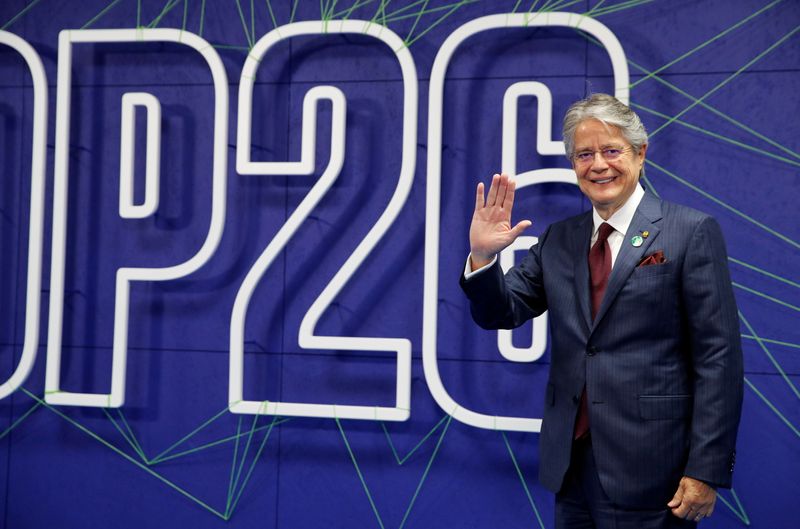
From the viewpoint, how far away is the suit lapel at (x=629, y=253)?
1822mm

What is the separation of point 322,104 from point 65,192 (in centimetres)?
104

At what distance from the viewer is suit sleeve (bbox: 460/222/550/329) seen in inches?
76.3

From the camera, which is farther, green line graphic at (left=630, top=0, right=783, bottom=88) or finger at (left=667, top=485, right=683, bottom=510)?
green line graphic at (left=630, top=0, right=783, bottom=88)

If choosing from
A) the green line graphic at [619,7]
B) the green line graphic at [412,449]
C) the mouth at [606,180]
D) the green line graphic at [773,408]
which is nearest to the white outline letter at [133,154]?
the green line graphic at [412,449]

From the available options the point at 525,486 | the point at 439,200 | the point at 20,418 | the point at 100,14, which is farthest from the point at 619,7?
the point at 20,418

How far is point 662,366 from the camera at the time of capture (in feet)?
5.95

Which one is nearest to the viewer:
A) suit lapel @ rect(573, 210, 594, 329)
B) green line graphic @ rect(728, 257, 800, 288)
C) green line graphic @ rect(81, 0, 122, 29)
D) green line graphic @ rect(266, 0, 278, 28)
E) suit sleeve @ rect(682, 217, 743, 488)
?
suit sleeve @ rect(682, 217, 743, 488)

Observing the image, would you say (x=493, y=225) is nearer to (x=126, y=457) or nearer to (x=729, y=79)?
(x=729, y=79)

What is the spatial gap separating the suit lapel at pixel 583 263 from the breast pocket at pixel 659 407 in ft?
0.68

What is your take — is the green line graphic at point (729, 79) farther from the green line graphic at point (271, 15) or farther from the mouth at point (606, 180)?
the green line graphic at point (271, 15)

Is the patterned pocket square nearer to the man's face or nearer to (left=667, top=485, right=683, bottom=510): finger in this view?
the man's face

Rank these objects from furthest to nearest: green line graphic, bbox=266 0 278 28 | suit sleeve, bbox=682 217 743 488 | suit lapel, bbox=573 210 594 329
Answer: green line graphic, bbox=266 0 278 28 → suit lapel, bbox=573 210 594 329 → suit sleeve, bbox=682 217 743 488

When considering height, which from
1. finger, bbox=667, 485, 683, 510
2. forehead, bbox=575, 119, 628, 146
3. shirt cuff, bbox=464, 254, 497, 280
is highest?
forehead, bbox=575, 119, 628, 146

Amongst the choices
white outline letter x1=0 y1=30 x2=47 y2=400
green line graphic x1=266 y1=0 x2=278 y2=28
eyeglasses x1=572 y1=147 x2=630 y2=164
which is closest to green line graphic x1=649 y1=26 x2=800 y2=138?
eyeglasses x1=572 y1=147 x2=630 y2=164
